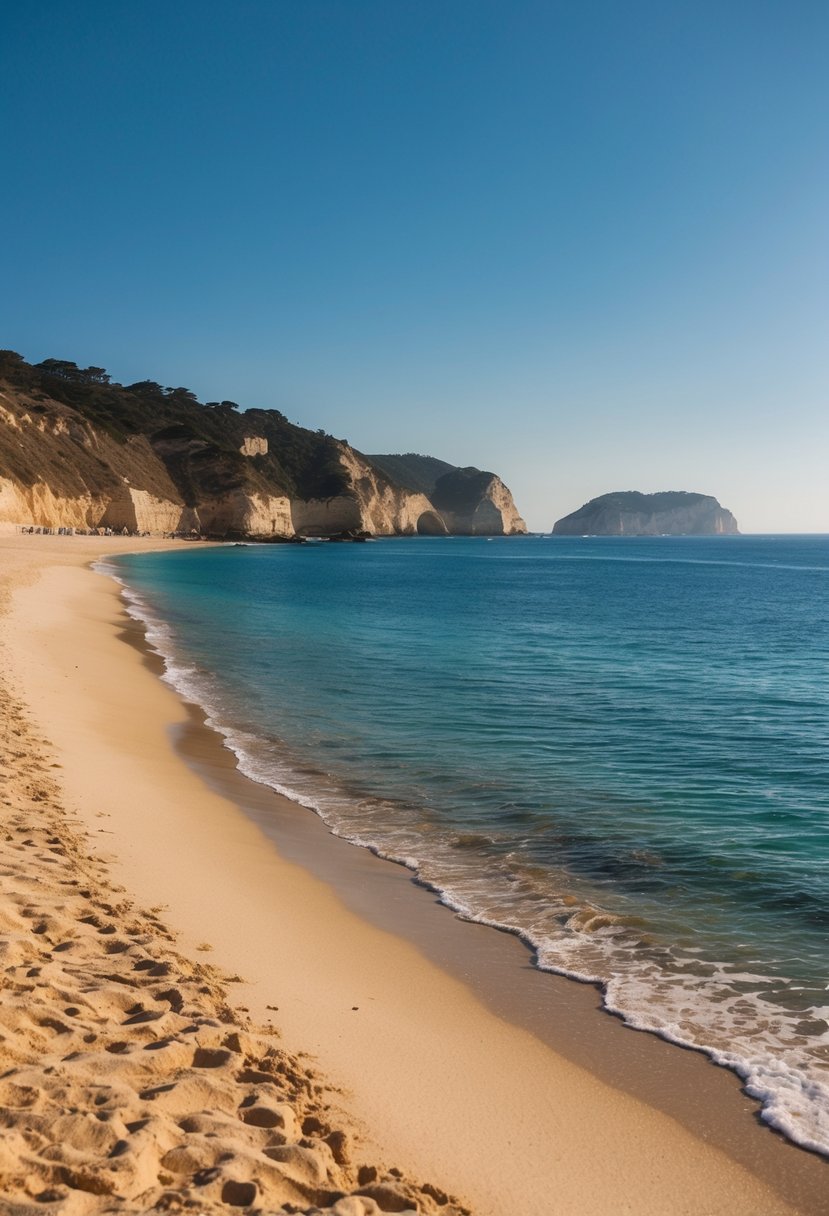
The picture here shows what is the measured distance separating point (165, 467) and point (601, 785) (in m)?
110

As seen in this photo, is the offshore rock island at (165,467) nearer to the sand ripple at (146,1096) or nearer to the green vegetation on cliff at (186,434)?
the green vegetation on cliff at (186,434)

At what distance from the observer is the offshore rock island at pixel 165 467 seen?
8200 cm

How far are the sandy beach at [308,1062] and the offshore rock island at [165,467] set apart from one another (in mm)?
69966

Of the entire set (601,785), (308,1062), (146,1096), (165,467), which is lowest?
(601,785)

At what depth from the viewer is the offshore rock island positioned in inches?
3228

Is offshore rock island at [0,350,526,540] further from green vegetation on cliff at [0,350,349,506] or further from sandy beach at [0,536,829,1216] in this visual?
sandy beach at [0,536,829,1216]

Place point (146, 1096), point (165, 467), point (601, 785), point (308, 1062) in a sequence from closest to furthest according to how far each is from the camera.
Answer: point (146, 1096), point (308, 1062), point (601, 785), point (165, 467)

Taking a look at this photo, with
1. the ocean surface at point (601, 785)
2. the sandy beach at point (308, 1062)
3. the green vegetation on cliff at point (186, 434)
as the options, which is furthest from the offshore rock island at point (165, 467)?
the sandy beach at point (308, 1062)

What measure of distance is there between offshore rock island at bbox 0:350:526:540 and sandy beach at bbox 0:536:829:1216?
69966 millimetres

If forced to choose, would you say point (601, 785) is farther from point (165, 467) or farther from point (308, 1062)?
point (165, 467)

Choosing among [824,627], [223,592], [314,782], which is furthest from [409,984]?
[223,592]

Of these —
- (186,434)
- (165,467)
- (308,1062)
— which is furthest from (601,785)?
(186,434)

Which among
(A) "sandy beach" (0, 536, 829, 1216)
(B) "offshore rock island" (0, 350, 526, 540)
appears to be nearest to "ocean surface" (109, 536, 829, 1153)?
(A) "sandy beach" (0, 536, 829, 1216)

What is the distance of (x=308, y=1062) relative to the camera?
4.50m
